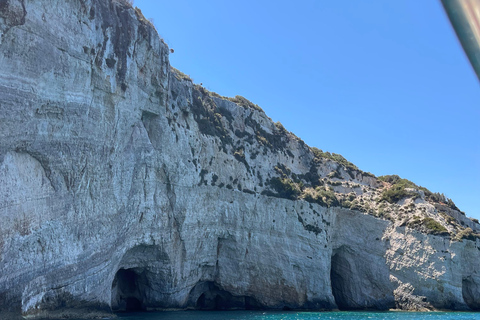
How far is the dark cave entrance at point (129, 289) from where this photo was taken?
92.1ft

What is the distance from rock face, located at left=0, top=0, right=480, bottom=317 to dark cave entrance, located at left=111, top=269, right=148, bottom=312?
12 centimetres

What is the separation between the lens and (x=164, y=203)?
27688mm

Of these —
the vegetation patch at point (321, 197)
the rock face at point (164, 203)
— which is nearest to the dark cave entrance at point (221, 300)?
the rock face at point (164, 203)

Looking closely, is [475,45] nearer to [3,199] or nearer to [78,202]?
[3,199]

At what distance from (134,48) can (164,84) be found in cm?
372

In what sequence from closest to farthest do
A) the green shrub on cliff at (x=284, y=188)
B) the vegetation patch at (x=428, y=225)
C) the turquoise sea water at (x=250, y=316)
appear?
the turquoise sea water at (x=250, y=316), the green shrub on cliff at (x=284, y=188), the vegetation patch at (x=428, y=225)

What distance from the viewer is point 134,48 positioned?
2633 centimetres

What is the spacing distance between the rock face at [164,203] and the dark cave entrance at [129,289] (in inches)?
4.9

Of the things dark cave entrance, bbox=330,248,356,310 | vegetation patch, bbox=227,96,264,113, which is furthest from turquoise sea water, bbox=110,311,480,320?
vegetation patch, bbox=227,96,264,113

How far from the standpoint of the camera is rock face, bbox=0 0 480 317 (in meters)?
18.3

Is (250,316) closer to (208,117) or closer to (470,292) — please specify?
(208,117)

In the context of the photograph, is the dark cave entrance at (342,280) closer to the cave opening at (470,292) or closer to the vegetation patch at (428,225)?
the vegetation patch at (428,225)

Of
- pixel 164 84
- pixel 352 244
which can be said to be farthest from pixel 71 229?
pixel 352 244

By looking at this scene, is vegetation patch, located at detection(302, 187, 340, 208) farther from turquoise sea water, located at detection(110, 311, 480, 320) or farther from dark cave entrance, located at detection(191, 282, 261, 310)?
turquoise sea water, located at detection(110, 311, 480, 320)
